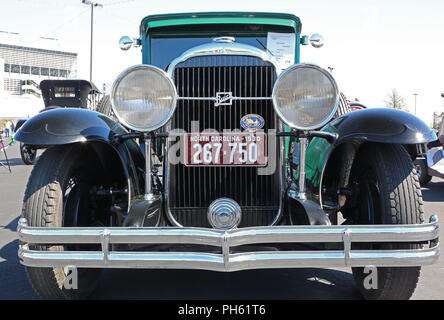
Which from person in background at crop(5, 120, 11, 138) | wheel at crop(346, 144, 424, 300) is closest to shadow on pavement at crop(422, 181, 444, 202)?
wheel at crop(346, 144, 424, 300)

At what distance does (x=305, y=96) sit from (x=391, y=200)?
2.42 ft

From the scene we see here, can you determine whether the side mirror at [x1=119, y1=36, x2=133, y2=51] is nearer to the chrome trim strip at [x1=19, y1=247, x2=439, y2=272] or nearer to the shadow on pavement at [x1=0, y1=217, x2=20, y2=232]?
the shadow on pavement at [x1=0, y1=217, x2=20, y2=232]

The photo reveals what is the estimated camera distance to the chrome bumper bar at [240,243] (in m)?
2.06

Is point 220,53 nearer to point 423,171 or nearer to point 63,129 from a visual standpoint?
point 63,129

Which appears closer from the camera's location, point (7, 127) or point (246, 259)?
point (246, 259)

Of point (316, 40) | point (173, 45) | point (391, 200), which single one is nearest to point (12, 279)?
point (173, 45)

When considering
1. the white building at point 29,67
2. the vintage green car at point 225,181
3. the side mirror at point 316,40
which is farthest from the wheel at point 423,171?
the white building at point 29,67

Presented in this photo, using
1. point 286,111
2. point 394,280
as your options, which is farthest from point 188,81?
point 394,280

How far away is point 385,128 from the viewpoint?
2.45 meters

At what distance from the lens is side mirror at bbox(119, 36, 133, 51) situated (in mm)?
4250

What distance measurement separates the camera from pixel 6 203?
6133 millimetres

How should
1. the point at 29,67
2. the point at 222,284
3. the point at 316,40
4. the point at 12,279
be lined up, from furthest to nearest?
the point at 29,67, the point at 316,40, the point at 12,279, the point at 222,284

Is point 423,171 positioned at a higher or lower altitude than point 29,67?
lower

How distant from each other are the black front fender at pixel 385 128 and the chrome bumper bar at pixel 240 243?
1.69ft
